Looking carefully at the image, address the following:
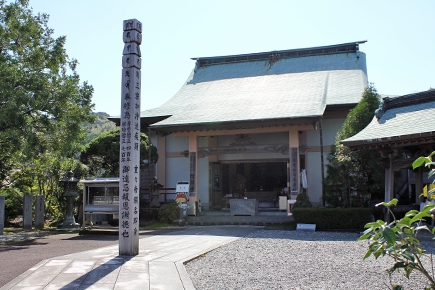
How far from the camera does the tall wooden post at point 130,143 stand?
22.5 ft

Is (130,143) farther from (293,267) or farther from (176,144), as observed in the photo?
(176,144)

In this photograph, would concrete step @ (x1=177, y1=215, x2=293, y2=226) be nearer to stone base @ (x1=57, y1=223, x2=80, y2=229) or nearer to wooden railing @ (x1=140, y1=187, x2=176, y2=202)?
wooden railing @ (x1=140, y1=187, x2=176, y2=202)

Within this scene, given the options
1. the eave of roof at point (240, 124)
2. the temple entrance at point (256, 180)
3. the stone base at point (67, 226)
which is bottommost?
the stone base at point (67, 226)

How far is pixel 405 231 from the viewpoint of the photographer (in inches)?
125

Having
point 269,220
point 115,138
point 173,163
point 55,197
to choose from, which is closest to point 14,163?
point 55,197

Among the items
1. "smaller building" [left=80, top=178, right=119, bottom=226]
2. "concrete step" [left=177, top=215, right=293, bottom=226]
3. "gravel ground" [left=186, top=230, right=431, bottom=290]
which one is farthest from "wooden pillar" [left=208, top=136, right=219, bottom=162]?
"gravel ground" [left=186, top=230, right=431, bottom=290]

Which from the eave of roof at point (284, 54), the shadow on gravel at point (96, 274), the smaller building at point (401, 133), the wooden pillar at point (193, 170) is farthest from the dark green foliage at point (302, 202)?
the eave of roof at point (284, 54)

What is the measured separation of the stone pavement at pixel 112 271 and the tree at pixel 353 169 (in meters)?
5.93

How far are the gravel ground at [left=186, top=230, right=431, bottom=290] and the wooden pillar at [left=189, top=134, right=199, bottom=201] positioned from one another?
6.41m

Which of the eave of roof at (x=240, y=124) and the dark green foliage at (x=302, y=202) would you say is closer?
the dark green foliage at (x=302, y=202)

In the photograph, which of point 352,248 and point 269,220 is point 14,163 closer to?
point 269,220

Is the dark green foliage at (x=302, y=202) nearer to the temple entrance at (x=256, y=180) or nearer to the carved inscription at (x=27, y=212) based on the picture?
the temple entrance at (x=256, y=180)

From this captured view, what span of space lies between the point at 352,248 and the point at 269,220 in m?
5.65

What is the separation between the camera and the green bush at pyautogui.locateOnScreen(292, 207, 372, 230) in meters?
11.0
